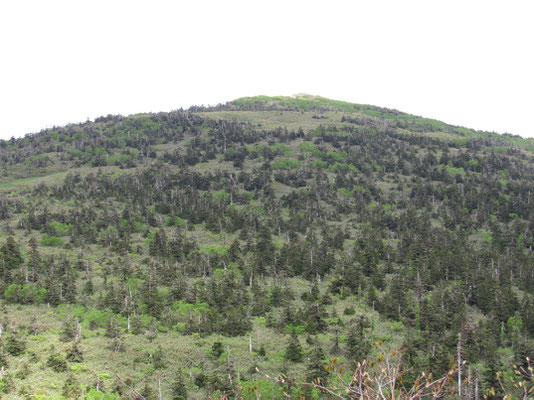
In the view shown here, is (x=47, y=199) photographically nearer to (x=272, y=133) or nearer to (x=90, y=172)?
(x=90, y=172)

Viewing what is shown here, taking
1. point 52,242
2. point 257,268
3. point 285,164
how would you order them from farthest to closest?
point 285,164 → point 52,242 → point 257,268

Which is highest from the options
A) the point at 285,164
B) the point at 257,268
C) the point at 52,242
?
the point at 285,164

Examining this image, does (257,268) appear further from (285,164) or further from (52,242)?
(285,164)

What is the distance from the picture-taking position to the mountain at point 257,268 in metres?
42.9

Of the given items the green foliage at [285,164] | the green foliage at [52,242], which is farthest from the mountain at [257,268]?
the green foliage at [285,164]

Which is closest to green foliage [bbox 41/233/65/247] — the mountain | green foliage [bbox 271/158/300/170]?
the mountain

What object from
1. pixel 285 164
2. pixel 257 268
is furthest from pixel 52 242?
pixel 285 164

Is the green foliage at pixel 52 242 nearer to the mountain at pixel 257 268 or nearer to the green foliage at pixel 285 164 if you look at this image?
the mountain at pixel 257 268

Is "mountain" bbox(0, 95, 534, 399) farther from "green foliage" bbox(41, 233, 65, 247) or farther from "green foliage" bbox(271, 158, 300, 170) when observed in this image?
"green foliage" bbox(271, 158, 300, 170)

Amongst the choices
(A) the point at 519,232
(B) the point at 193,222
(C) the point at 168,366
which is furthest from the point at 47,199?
(A) the point at 519,232

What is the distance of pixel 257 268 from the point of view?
7512 centimetres

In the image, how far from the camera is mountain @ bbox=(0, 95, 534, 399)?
4294 cm

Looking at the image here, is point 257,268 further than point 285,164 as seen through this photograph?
No

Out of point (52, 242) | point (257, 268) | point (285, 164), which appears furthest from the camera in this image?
point (285, 164)
